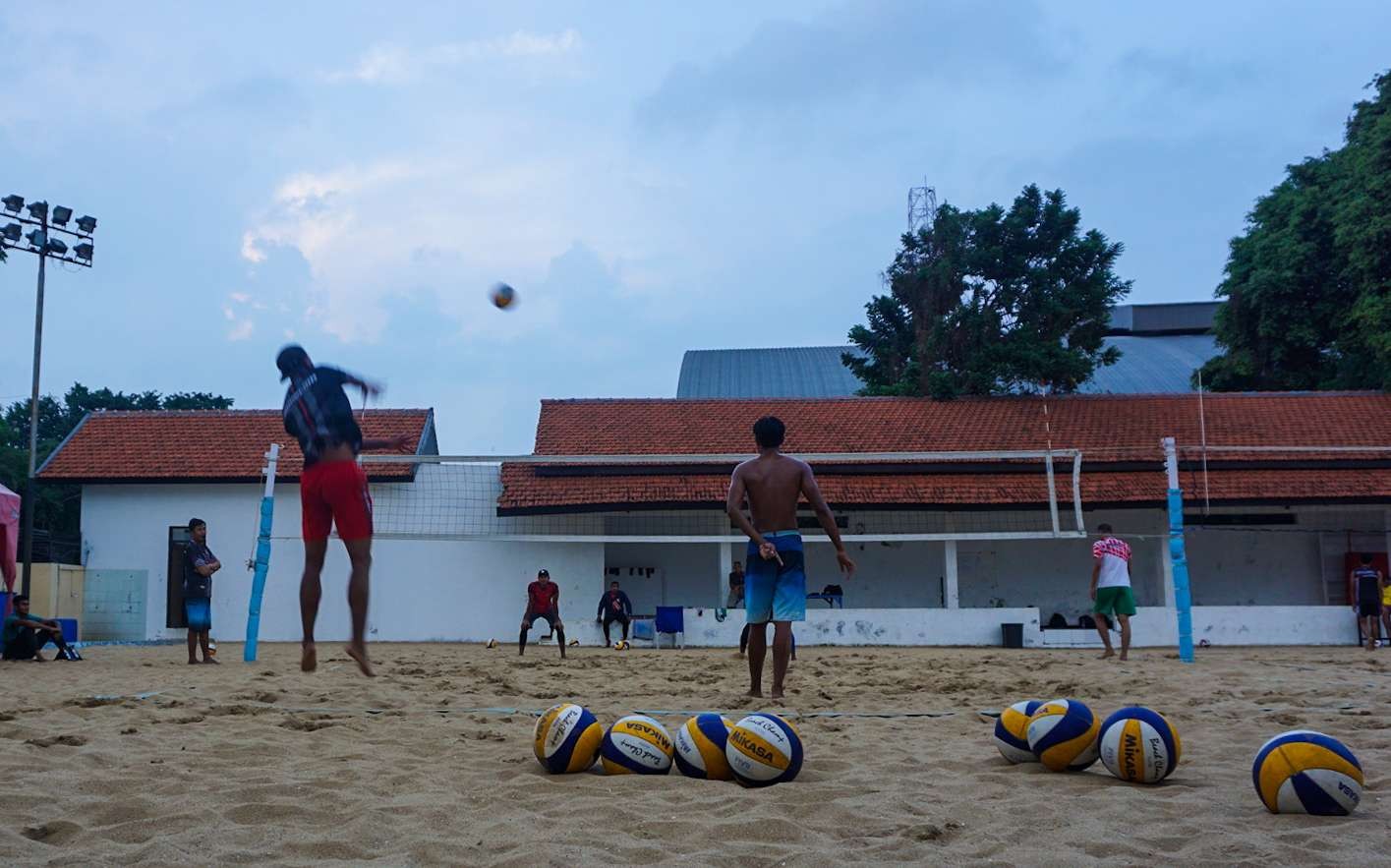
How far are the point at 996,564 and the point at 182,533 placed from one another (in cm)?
1551

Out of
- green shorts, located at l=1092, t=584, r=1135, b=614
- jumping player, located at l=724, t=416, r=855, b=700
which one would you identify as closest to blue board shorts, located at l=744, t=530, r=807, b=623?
jumping player, located at l=724, t=416, r=855, b=700

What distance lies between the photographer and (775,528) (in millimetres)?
7297

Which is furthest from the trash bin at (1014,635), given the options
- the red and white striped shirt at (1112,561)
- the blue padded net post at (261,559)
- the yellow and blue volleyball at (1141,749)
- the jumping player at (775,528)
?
the yellow and blue volleyball at (1141,749)

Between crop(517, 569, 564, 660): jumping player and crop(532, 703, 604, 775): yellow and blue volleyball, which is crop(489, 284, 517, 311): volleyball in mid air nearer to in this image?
crop(532, 703, 604, 775): yellow and blue volleyball

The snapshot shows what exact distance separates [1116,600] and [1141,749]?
8651 mm

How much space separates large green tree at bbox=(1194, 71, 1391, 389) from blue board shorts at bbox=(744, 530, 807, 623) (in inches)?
819

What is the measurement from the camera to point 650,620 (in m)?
19.5

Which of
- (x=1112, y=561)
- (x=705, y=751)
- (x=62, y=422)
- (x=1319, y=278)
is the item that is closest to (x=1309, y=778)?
(x=705, y=751)

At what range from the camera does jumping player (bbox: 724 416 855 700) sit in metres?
7.22

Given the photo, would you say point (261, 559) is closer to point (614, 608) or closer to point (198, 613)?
point (198, 613)

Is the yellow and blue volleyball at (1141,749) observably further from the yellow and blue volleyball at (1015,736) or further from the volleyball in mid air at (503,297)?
the volleyball in mid air at (503,297)

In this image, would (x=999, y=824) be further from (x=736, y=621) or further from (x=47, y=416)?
(x=47, y=416)

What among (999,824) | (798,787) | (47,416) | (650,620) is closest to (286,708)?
(798,787)

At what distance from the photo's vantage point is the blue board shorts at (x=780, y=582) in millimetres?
7223
